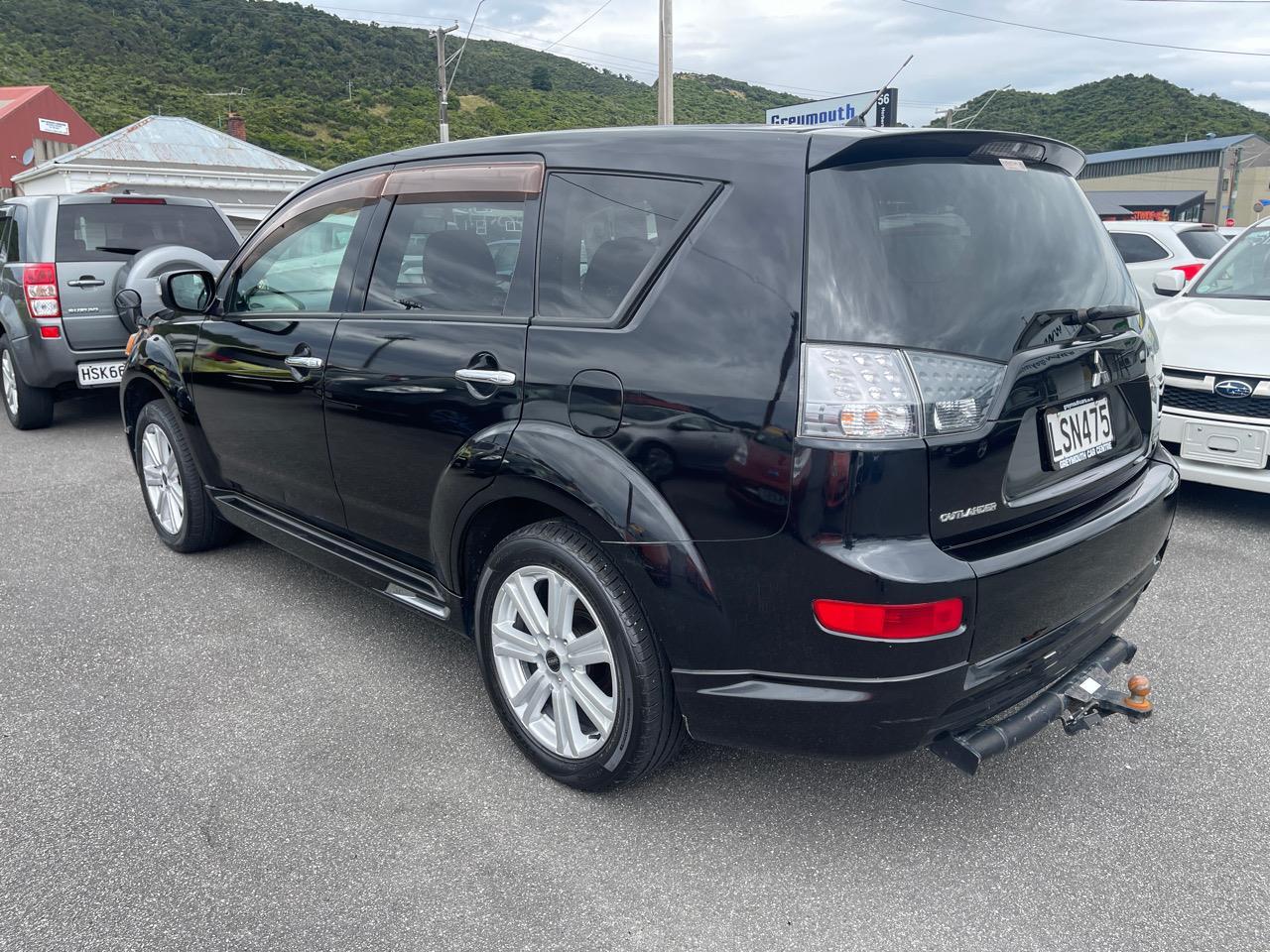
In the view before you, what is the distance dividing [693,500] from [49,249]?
6.81 metres

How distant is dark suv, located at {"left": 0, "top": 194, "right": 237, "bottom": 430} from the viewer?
689cm

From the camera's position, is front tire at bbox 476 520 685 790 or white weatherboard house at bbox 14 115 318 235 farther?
white weatherboard house at bbox 14 115 318 235

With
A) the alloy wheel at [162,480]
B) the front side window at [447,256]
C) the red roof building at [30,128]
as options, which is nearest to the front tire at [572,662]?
the front side window at [447,256]

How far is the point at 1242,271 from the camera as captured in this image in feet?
18.7

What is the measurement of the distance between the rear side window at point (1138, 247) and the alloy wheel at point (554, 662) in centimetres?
836

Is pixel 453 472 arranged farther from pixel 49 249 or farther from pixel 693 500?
pixel 49 249

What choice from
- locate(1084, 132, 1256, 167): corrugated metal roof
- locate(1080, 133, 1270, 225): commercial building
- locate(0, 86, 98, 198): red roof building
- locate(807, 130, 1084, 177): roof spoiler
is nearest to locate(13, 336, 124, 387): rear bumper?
locate(807, 130, 1084, 177): roof spoiler

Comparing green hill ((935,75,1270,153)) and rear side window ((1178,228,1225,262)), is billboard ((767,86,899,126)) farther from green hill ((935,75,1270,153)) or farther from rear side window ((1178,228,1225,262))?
green hill ((935,75,1270,153))

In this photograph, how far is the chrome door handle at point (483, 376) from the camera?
2.50 metres

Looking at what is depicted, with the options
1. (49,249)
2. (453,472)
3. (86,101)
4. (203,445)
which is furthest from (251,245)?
(86,101)

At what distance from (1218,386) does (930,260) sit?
355 cm

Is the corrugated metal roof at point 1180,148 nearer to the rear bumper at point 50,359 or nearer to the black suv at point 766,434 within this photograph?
the rear bumper at point 50,359

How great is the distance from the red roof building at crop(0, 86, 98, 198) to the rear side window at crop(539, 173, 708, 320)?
33.0 m

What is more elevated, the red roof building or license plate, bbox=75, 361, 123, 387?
the red roof building
